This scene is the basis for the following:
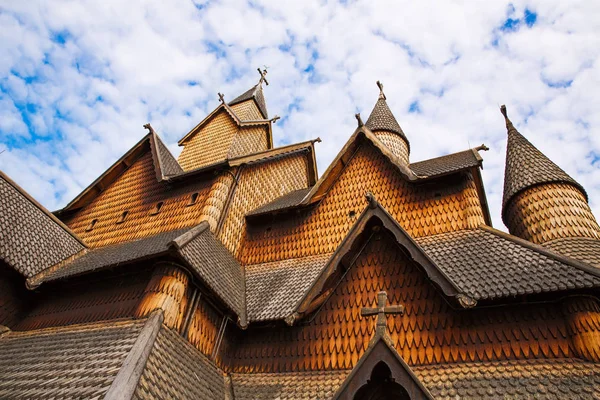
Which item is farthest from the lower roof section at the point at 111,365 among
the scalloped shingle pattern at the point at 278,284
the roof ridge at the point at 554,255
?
the roof ridge at the point at 554,255

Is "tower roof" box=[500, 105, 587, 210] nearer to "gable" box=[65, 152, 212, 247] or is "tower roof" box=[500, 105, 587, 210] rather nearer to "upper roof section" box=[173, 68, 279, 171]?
"gable" box=[65, 152, 212, 247]

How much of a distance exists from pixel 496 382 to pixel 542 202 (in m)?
5.10

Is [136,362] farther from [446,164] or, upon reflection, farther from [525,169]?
[525,169]

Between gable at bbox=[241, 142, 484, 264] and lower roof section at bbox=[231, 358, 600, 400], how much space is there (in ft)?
10.5

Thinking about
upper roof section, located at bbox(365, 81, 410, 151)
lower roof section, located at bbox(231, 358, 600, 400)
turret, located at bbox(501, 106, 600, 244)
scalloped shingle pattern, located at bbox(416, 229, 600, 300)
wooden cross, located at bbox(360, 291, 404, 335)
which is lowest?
lower roof section, located at bbox(231, 358, 600, 400)

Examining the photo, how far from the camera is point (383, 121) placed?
15617 millimetres

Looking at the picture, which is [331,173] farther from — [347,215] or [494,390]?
[494,390]

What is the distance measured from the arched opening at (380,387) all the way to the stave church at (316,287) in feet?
0.06

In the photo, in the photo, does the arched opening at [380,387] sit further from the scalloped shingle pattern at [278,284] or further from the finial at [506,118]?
the finial at [506,118]

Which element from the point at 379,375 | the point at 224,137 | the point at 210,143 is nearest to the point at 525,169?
the point at 379,375

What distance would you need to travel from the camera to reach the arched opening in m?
4.69

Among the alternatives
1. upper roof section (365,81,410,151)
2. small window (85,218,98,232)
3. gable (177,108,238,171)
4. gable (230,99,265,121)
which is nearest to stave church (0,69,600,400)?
small window (85,218,98,232)

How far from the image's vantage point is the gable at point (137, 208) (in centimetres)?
998

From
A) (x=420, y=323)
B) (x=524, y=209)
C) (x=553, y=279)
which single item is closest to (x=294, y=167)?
(x=524, y=209)
